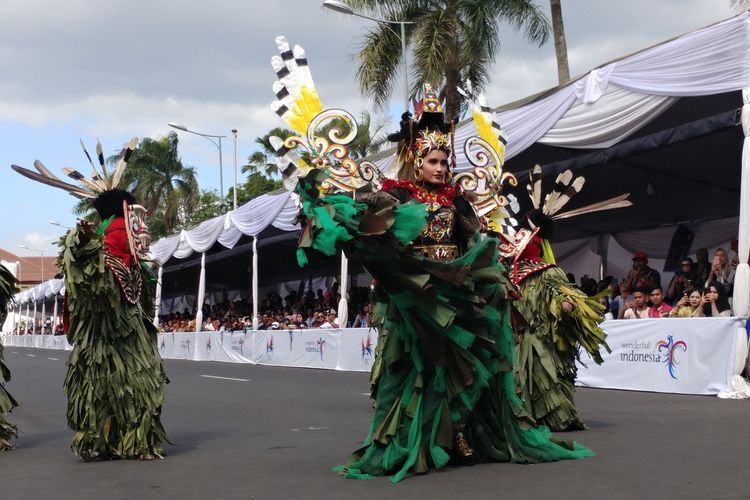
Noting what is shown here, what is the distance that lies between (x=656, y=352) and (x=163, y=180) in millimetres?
51827

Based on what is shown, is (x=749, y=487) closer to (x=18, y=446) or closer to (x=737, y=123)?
(x=18, y=446)

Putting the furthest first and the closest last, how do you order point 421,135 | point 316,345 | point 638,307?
point 316,345 < point 638,307 < point 421,135

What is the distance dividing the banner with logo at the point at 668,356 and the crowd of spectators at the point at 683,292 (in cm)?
63

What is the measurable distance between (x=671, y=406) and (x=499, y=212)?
3.83m

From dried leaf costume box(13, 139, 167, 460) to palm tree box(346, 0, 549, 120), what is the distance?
19158 mm

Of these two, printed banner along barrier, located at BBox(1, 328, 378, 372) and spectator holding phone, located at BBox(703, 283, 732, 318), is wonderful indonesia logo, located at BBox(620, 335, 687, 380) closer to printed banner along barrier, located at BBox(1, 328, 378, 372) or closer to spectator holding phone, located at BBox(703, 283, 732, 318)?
spectator holding phone, located at BBox(703, 283, 732, 318)

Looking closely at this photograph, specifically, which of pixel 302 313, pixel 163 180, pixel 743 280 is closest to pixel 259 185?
pixel 163 180

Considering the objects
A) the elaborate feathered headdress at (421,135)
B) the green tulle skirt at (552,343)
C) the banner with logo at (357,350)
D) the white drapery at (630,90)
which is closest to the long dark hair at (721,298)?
the white drapery at (630,90)

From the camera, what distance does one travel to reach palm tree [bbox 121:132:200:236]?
60094 mm

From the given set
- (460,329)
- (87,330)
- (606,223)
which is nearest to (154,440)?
(87,330)

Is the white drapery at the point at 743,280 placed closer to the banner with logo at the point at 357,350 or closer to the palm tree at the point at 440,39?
the banner with logo at the point at 357,350

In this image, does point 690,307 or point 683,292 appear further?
point 683,292

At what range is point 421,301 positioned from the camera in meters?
5.72

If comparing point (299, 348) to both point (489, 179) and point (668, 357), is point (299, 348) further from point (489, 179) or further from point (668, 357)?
point (489, 179)
